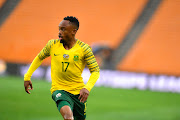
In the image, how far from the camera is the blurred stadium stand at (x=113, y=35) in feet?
61.4

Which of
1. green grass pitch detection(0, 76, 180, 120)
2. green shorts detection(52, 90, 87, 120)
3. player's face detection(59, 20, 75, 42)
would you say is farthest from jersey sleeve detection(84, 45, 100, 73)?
green grass pitch detection(0, 76, 180, 120)

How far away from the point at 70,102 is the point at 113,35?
1692 cm

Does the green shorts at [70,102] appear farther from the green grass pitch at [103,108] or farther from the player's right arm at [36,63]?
the green grass pitch at [103,108]

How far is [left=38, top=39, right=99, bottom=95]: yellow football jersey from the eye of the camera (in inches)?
204

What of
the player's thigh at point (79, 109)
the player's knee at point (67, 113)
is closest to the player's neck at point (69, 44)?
the player's thigh at point (79, 109)

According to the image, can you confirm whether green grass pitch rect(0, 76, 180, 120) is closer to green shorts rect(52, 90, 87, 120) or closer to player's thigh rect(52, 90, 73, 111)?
green shorts rect(52, 90, 87, 120)

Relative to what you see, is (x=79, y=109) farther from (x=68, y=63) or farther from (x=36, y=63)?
(x=36, y=63)

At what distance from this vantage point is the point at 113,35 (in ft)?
71.5

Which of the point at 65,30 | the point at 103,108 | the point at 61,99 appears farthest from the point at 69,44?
the point at 103,108

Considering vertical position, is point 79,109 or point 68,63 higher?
point 68,63

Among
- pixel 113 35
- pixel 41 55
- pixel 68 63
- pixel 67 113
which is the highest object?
pixel 113 35

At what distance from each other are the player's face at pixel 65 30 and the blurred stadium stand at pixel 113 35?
41.7 ft

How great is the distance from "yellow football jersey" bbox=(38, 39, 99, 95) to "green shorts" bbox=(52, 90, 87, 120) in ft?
0.30

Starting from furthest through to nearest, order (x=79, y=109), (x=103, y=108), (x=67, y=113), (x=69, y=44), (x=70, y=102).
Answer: (x=103, y=108) → (x=79, y=109) → (x=69, y=44) → (x=70, y=102) → (x=67, y=113)
